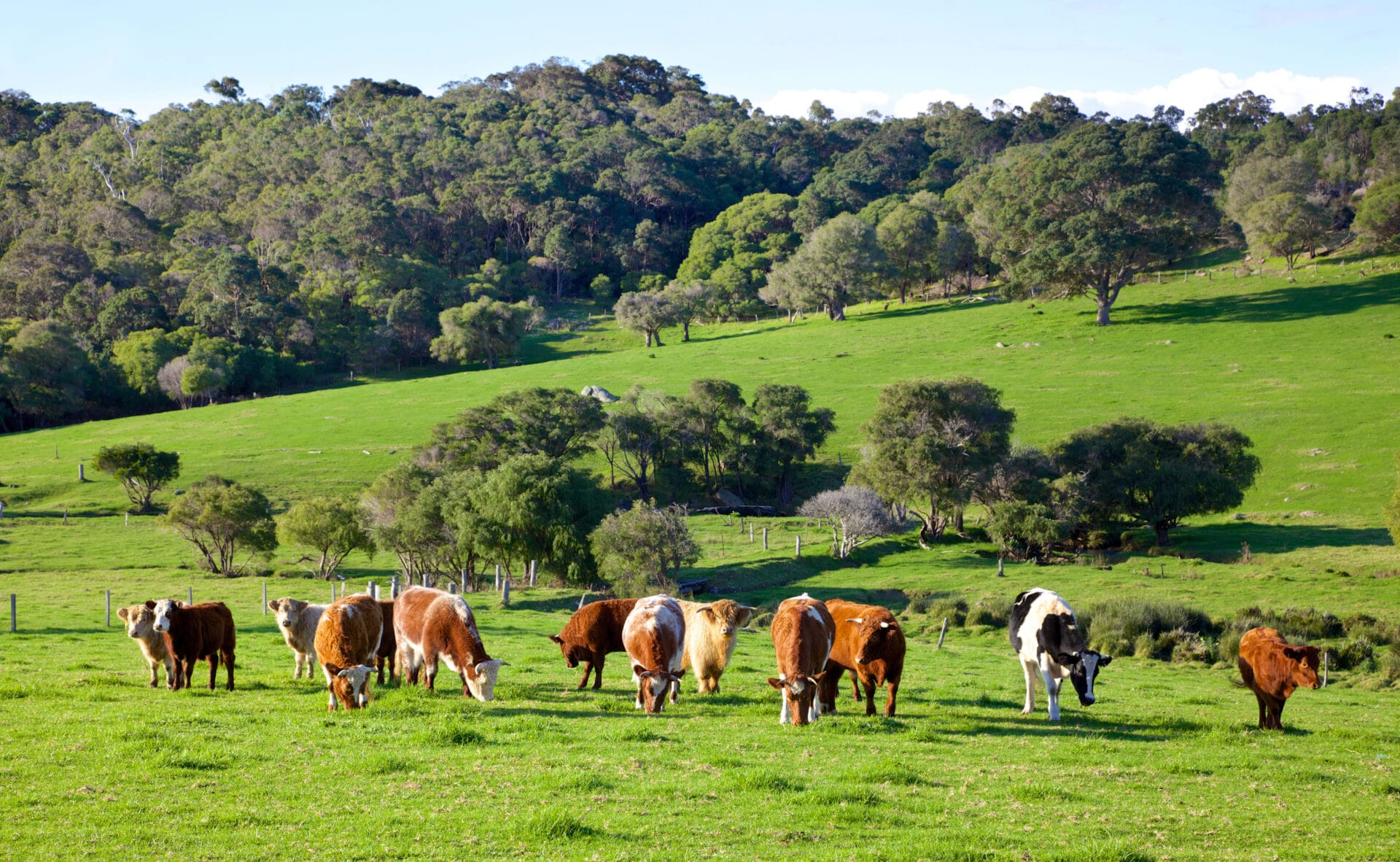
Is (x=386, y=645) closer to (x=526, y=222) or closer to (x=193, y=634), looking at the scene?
(x=193, y=634)

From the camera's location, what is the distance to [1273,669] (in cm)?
1466

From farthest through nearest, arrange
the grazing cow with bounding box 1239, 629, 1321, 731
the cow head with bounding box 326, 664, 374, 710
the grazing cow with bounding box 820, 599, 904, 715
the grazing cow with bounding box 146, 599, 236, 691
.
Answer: the grazing cow with bounding box 146, 599, 236, 691 → the grazing cow with bounding box 820, 599, 904, 715 → the grazing cow with bounding box 1239, 629, 1321, 731 → the cow head with bounding box 326, 664, 374, 710

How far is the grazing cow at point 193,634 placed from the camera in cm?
1523

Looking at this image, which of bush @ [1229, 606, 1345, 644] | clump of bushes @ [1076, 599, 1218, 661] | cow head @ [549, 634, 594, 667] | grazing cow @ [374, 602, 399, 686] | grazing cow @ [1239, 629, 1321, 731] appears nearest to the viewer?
grazing cow @ [1239, 629, 1321, 731]

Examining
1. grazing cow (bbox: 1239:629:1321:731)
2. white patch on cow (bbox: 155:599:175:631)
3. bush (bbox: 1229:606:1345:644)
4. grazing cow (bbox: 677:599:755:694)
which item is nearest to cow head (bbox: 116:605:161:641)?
white patch on cow (bbox: 155:599:175:631)

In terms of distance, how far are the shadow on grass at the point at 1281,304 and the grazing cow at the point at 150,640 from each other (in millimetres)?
90270

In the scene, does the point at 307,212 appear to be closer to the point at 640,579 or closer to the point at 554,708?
the point at 640,579

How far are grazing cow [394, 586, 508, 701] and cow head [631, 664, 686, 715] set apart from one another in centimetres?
208

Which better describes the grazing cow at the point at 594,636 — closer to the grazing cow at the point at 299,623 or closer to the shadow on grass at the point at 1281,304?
the grazing cow at the point at 299,623

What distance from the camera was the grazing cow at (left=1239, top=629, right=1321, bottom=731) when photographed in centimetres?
1428

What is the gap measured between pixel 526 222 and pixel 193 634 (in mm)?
145433

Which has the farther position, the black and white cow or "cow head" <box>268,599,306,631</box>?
"cow head" <box>268,599,306,631</box>

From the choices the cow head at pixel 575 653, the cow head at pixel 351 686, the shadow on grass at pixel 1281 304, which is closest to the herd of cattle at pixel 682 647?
the cow head at pixel 351 686

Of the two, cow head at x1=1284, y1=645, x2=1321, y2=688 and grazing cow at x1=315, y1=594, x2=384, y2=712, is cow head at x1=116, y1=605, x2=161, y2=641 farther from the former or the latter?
cow head at x1=1284, y1=645, x2=1321, y2=688
